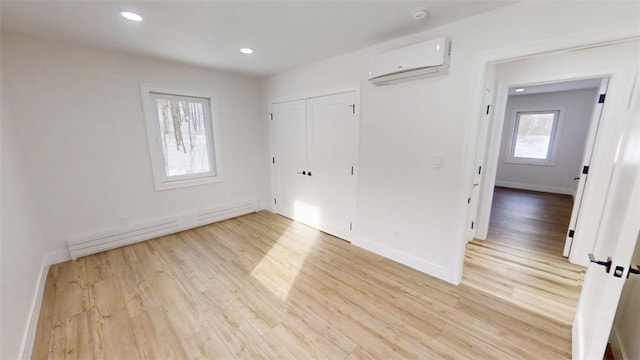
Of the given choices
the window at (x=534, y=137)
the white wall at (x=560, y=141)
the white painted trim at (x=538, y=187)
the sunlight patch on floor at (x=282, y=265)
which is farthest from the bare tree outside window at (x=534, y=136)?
the sunlight patch on floor at (x=282, y=265)

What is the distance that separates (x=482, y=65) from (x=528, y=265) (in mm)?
2301

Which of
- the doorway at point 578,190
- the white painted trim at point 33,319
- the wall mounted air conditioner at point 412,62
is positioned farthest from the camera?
the doorway at point 578,190

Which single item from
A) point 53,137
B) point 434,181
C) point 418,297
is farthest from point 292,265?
point 53,137

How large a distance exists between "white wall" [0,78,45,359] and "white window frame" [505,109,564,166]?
9.06 m

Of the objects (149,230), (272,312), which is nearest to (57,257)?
(149,230)

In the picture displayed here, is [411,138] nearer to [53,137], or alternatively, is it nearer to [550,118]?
[53,137]

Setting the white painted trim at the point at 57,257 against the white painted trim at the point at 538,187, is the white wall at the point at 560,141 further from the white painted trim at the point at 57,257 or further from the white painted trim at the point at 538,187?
the white painted trim at the point at 57,257

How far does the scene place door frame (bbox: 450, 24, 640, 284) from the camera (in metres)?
1.54

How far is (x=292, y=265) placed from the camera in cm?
277

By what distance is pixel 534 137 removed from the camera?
6.43 m

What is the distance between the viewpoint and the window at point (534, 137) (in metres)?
6.13

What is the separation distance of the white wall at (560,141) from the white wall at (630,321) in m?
5.09

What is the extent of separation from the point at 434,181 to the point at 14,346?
129 inches

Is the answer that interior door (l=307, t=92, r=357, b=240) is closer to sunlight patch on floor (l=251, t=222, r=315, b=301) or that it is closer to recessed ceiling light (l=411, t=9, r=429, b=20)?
sunlight patch on floor (l=251, t=222, r=315, b=301)
